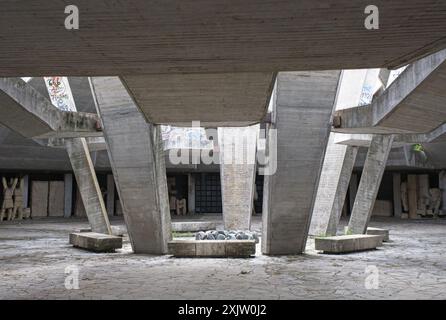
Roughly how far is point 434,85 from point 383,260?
4923 millimetres

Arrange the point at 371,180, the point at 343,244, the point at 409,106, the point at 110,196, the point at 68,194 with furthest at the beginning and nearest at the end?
the point at 110,196, the point at 68,194, the point at 371,180, the point at 343,244, the point at 409,106

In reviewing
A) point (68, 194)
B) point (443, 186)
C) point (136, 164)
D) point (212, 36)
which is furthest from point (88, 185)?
point (443, 186)

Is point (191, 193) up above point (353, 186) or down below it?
below

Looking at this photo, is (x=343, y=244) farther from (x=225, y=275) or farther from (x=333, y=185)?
(x=333, y=185)

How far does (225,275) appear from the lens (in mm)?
9016

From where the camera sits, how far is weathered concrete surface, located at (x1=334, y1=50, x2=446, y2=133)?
8234mm

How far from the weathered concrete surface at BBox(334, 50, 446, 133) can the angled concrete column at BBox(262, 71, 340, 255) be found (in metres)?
1.33

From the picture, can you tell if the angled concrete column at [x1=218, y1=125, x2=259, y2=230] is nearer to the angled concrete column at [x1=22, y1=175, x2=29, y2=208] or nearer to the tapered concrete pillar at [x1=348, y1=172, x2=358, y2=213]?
the angled concrete column at [x1=22, y1=175, x2=29, y2=208]

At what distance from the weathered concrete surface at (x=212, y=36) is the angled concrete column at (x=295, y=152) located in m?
3.73

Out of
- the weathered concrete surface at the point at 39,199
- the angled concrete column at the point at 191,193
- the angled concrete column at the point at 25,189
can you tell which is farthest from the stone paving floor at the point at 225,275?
the angled concrete column at the point at 191,193

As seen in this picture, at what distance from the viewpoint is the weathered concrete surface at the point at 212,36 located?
4273 mm

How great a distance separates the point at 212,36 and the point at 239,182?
12.4 metres

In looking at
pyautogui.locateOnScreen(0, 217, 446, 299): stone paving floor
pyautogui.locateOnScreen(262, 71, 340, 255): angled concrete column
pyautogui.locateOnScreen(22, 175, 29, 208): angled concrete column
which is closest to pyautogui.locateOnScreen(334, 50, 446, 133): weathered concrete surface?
pyautogui.locateOnScreen(262, 71, 340, 255): angled concrete column
